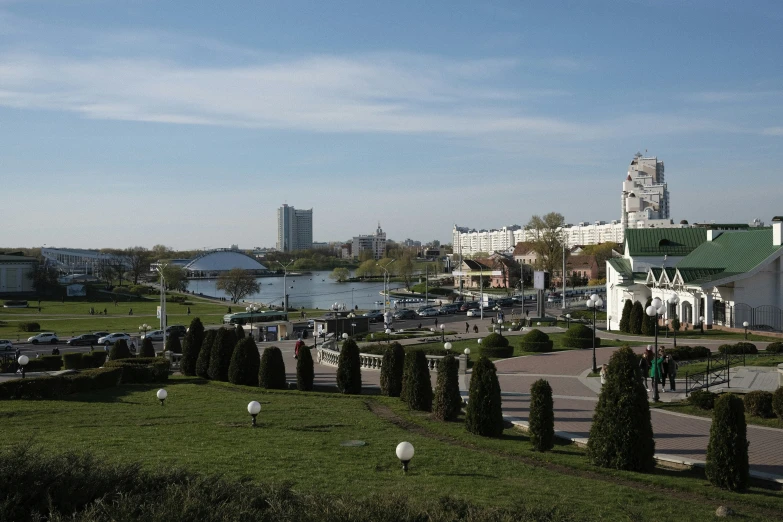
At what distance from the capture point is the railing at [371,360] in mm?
26219

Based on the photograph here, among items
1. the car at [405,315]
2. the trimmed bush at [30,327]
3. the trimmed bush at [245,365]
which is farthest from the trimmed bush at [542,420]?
the car at [405,315]

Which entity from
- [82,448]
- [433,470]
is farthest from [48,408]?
[433,470]

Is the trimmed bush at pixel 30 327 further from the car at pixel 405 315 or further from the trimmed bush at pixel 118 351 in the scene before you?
the car at pixel 405 315

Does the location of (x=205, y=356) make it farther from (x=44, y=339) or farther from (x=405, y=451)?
(x=44, y=339)

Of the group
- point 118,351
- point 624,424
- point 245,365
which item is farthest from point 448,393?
point 118,351

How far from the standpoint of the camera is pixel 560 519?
7.55m

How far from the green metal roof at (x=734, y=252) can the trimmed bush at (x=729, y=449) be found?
32.2 metres

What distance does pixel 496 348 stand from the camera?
31.3 meters

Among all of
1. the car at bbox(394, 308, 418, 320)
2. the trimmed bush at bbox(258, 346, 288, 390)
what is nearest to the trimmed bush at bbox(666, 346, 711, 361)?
the trimmed bush at bbox(258, 346, 288, 390)

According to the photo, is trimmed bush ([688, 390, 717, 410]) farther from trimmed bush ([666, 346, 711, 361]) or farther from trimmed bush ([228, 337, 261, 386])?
trimmed bush ([228, 337, 261, 386])

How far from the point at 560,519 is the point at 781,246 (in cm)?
3748

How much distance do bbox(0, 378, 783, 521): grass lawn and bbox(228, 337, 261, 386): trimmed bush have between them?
4.90 meters

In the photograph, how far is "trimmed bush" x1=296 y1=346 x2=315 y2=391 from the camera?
72.0 ft

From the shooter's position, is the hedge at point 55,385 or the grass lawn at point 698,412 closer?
the grass lawn at point 698,412
